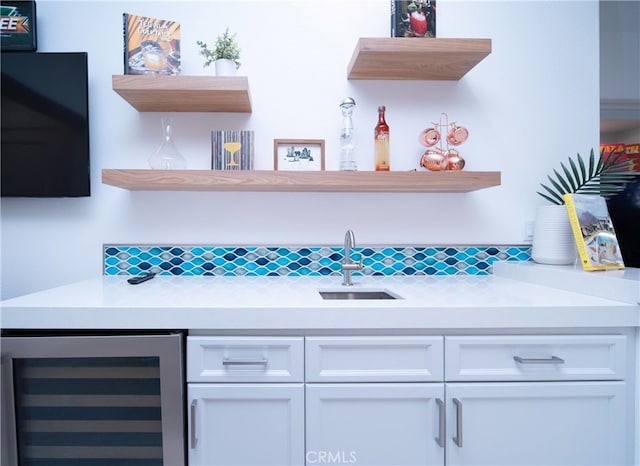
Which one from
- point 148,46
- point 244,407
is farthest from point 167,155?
point 244,407

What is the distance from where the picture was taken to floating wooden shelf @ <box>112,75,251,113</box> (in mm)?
1447

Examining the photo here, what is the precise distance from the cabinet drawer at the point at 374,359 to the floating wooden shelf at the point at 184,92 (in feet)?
3.64

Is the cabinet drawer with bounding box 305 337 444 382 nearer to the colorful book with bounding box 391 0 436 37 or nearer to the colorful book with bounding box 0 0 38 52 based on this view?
the colorful book with bounding box 391 0 436 37

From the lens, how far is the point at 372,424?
3.43 feet

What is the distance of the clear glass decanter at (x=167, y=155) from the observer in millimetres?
1611

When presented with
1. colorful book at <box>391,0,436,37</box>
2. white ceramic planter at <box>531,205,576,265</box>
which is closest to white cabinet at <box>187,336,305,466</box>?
white ceramic planter at <box>531,205,576,265</box>

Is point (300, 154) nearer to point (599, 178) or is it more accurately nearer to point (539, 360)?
point (539, 360)

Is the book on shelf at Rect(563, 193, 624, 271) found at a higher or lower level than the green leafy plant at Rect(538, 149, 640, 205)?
lower

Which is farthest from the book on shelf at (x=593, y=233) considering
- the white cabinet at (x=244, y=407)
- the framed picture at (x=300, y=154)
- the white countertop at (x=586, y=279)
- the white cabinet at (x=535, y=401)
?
the white cabinet at (x=244, y=407)

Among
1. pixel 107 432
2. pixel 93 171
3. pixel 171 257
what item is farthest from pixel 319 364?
pixel 93 171

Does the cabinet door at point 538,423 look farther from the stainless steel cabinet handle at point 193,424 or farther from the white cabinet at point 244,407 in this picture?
the stainless steel cabinet handle at point 193,424

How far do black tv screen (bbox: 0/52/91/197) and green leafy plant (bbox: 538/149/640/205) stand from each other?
2.29 metres

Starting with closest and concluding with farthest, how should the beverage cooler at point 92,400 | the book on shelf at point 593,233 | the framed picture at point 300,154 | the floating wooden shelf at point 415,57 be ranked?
1. the beverage cooler at point 92,400
2. the book on shelf at point 593,233
3. the floating wooden shelf at point 415,57
4. the framed picture at point 300,154

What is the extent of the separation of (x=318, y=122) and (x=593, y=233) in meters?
1.32
